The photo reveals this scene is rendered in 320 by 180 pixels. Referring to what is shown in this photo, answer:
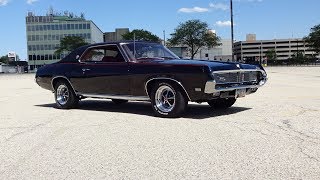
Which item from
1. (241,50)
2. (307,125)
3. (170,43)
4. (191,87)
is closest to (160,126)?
(191,87)

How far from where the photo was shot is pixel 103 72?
9.70 meters

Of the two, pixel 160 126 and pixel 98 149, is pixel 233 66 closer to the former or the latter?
pixel 160 126

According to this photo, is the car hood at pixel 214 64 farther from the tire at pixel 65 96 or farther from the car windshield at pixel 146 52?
the tire at pixel 65 96

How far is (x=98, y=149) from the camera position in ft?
19.4

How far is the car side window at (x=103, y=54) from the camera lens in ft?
31.7

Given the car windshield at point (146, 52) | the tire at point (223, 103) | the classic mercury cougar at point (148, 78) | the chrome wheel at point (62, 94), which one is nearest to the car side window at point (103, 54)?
the classic mercury cougar at point (148, 78)

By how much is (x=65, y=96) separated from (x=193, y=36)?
3776 inches

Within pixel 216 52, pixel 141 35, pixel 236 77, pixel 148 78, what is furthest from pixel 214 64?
pixel 216 52

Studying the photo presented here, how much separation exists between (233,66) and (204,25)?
9878cm

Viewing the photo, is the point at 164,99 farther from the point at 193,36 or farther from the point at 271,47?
the point at 271,47

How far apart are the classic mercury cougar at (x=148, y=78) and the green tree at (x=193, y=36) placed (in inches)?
3716

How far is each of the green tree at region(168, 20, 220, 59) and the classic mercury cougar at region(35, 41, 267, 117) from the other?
94.4m

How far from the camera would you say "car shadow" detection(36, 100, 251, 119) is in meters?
8.97

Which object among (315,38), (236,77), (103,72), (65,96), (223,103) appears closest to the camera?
(236,77)
